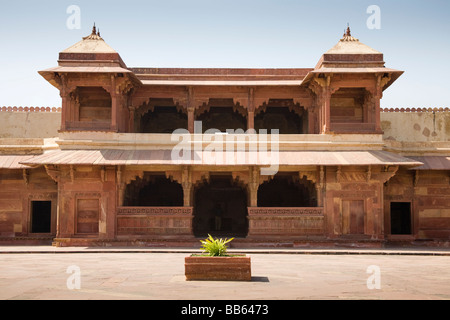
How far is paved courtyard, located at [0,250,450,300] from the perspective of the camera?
8148 millimetres

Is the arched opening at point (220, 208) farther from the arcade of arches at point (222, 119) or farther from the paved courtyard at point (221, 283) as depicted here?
the paved courtyard at point (221, 283)

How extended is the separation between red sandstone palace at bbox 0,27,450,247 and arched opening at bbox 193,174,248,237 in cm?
214

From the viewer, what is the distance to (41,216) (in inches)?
883

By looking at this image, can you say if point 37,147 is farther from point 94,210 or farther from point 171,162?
point 171,162

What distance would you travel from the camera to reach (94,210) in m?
19.3

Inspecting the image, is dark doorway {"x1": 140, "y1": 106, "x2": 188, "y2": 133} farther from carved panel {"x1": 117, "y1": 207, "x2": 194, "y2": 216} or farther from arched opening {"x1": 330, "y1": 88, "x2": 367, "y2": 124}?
arched opening {"x1": 330, "y1": 88, "x2": 367, "y2": 124}

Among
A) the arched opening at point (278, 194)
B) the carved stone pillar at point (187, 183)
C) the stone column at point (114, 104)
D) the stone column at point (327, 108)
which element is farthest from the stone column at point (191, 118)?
the stone column at point (327, 108)

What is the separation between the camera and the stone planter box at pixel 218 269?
966cm

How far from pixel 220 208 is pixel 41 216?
8.09m

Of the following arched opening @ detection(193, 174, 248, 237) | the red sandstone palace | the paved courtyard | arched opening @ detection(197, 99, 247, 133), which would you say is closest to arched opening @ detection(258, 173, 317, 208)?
the red sandstone palace

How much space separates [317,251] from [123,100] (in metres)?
10.1

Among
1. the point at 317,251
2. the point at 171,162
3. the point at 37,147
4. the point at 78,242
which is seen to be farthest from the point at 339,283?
the point at 37,147

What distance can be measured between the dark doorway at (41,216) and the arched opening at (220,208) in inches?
260

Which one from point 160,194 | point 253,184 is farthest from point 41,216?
point 253,184
